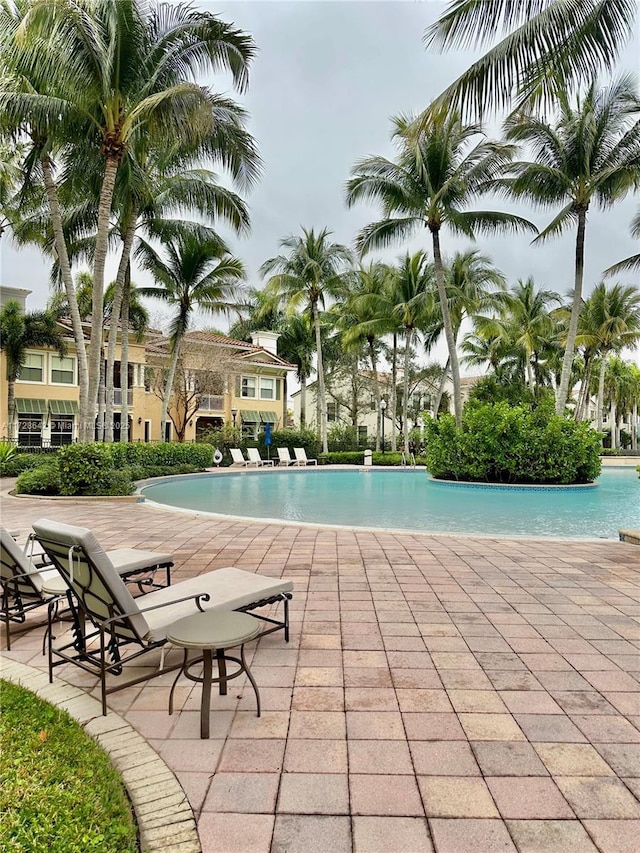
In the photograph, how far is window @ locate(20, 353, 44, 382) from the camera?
28609 mm

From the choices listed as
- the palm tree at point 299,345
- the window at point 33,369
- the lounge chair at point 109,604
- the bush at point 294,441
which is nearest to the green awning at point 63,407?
the window at point 33,369

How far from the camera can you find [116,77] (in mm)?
12438

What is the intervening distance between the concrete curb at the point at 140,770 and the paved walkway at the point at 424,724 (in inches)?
2.8

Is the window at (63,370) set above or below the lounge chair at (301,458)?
above

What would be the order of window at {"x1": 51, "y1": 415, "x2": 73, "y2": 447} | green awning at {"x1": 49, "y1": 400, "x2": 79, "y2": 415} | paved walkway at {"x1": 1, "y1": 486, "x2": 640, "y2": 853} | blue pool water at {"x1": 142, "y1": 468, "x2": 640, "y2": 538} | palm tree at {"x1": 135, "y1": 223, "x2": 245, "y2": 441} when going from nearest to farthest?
paved walkway at {"x1": 1, "y1": 486, "x2": 640, "y2": 853}
blue pool water at {"x1": 142, "y1": 468, "x2": 640, "y2": 538}
palm tree at {"x1": 135, "y1": 223, "x2": 245, "y2": 441}
green awning at {"x1": 49, "y1": 400, "x2": 79, "y2": 415}
window at {"x1": 51, "y1": 415, "x2": 73, "y2": 447}

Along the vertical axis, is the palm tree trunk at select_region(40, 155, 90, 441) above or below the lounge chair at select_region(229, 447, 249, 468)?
above

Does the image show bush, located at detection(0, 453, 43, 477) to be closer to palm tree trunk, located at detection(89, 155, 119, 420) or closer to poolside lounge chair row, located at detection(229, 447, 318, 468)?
palm tree trunk, located at detection(89, 155, 119, 420)

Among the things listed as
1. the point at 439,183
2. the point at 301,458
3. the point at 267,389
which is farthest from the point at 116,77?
the point at 267,389

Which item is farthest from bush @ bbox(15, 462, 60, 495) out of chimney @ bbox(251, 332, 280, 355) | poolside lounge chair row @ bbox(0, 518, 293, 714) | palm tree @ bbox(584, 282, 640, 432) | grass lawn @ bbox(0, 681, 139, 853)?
palm tree @ bbox(584, 282, 640, 432)

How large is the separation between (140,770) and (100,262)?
12903 mm

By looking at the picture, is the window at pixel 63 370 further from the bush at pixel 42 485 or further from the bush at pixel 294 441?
the bush at pixel 42 485

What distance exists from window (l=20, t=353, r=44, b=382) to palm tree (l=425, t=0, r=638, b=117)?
26.2m

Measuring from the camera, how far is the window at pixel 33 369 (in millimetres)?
28609

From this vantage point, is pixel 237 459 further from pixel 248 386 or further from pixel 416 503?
pixel 416 503
